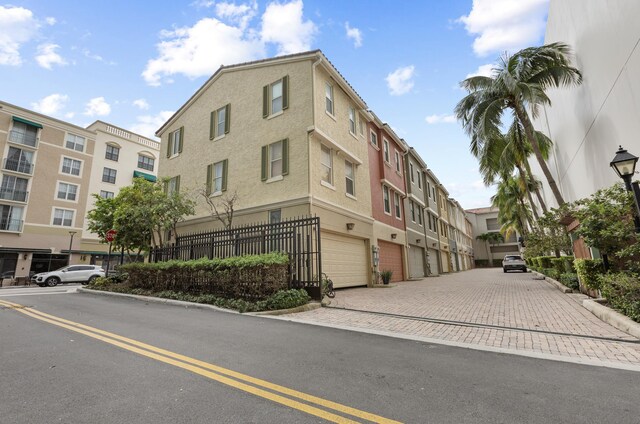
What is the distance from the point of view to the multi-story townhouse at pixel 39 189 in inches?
1158

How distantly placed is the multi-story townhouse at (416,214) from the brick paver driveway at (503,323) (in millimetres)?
13239

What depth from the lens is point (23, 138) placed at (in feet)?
103

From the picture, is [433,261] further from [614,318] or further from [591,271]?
[614,318]

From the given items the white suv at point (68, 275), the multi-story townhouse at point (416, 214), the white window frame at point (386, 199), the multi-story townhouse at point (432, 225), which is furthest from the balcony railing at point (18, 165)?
the multi-story townhouse at point (432, 225)

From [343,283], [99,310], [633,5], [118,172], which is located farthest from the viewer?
[118,172]

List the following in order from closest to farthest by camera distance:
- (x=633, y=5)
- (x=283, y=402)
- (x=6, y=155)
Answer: (x=283, y=402), (x=633, y=5), (x=6, y=155)

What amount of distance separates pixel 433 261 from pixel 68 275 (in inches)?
1207

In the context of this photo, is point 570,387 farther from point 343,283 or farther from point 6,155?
point 6,155

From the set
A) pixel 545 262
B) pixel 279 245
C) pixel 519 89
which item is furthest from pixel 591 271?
pixel 545 262

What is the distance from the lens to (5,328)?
6379mm

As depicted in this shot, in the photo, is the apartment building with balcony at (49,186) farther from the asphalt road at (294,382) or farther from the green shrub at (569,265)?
the green shrub at (569,265)

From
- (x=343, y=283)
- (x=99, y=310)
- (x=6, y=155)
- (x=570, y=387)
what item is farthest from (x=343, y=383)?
(x=6, y=155)

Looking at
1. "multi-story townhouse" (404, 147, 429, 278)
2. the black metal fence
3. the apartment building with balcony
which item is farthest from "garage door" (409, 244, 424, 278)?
the apartment building with balcony

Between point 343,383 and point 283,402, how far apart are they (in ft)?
2.63
